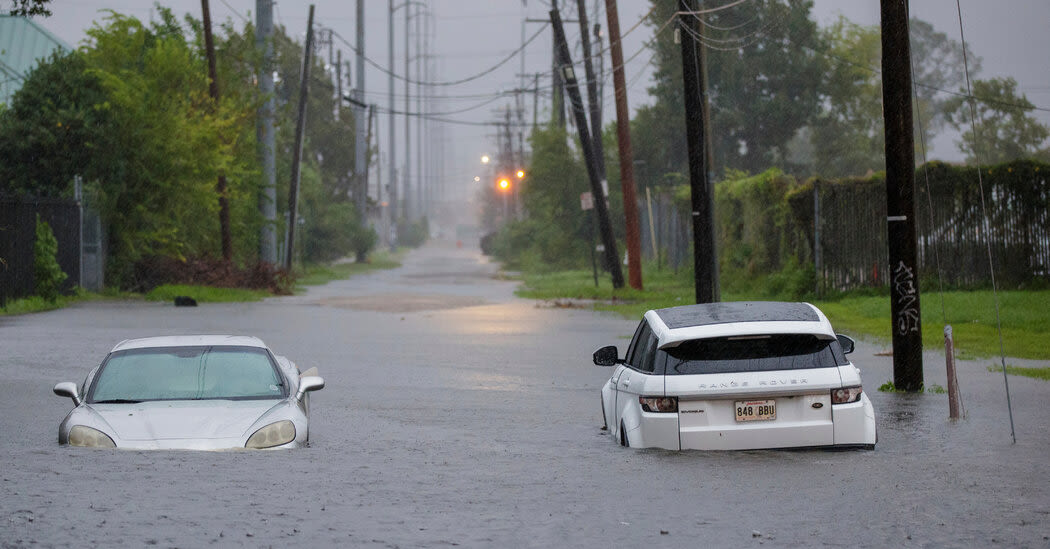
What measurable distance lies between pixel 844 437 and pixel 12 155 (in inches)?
1192

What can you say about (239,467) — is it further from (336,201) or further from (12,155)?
(336,201)

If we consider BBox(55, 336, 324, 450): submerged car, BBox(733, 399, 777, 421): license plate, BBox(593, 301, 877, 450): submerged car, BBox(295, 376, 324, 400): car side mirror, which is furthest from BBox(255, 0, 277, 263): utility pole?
BBox(733, 399, 777, 421): license plate

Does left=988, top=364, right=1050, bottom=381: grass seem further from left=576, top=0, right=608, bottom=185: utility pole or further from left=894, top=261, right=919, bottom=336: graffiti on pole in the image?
left=576, top=0, right=608, bottom=185: utility pole

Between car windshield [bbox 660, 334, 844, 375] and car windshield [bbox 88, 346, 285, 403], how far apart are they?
3.47 metres

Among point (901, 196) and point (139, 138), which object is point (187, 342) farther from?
point (139, 138)

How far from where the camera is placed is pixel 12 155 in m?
35.3

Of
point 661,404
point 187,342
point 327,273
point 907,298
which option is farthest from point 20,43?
point 661,404

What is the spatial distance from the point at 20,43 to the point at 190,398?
162 feet

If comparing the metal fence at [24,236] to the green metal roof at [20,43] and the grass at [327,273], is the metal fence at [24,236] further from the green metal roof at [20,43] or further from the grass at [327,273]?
the green metal roof at [20,43]

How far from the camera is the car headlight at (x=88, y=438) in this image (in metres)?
10.1

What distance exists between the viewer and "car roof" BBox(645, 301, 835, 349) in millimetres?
10305

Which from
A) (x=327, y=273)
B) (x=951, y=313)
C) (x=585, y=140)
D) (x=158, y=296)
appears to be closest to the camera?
(x=951, y=313)

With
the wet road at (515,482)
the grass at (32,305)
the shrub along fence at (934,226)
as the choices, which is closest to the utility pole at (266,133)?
the grass at (32,305)

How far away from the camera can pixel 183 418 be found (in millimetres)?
10391
